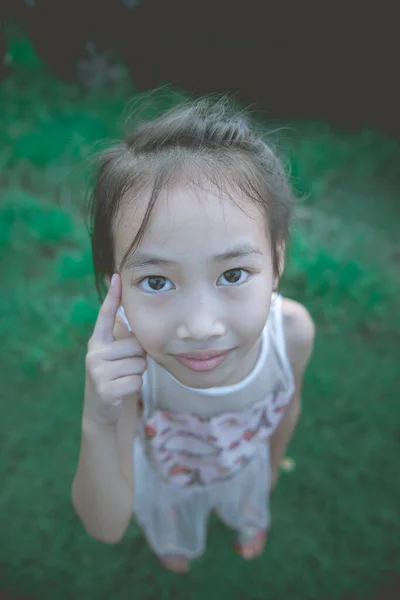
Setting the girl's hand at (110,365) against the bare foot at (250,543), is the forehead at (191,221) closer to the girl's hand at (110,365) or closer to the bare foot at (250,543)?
the girl's hand at (110,365)

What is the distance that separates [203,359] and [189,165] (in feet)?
1.21

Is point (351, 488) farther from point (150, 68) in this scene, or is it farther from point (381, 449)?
point (150, 68)

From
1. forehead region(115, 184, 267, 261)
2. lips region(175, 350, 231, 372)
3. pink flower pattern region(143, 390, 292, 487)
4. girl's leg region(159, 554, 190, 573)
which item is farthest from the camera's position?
girl's leg region(159, 554, 190, 573)

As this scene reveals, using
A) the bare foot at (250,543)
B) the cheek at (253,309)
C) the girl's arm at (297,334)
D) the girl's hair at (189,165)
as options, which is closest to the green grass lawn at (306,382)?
the bare foot at (250,543)

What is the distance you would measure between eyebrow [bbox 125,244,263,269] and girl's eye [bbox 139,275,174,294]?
3 centimetres

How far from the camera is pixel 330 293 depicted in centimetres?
256

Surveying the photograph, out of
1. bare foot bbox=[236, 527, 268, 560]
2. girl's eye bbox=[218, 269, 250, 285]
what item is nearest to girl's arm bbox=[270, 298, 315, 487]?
girl's eye bbox=[218, 269, 250, 285]

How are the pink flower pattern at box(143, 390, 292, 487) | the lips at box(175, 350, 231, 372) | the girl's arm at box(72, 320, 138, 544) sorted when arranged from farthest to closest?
1. the pink flower pattern at box(143, 390, 292, 487)
2. the girl's arm at box(72, 320, 138, 544)
3. the lips at box(175, 350, 231, 372)

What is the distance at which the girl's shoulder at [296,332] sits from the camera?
1.40 metres

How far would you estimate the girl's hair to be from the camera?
0.99 m

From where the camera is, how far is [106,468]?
1.29m

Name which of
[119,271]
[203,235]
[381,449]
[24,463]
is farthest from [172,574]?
[203,235]

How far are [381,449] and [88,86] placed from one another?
2.60 metres

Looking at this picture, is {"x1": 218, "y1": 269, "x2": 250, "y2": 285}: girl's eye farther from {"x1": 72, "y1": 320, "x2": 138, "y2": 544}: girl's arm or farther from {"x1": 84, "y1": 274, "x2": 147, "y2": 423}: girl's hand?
{"x1": 72, "y1": 320, "x2": 138, "y2": 544}: girl's arm
